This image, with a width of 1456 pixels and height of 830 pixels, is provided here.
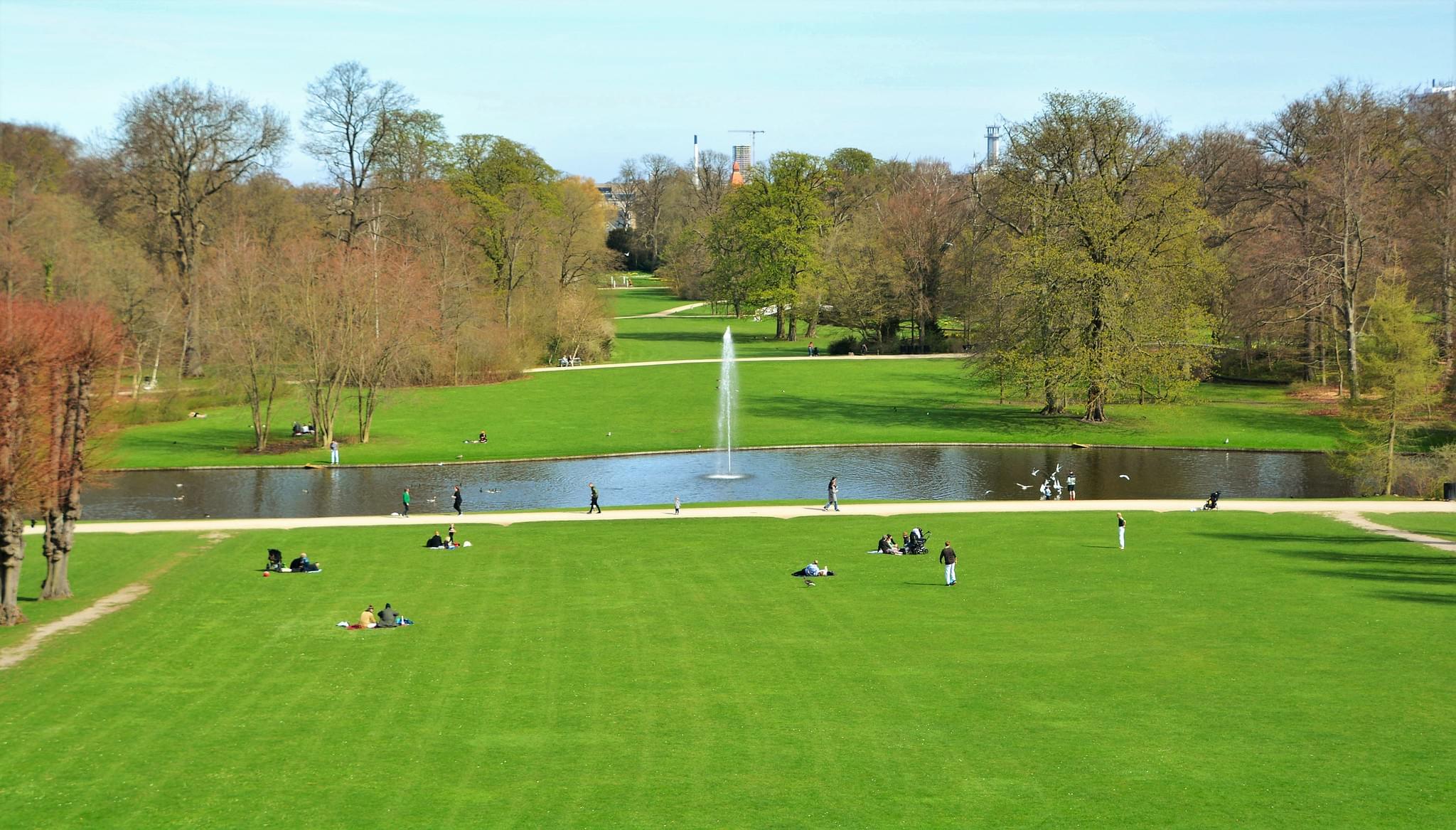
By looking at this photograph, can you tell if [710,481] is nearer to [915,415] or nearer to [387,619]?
[915,415]

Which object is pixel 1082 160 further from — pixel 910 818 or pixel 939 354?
pixel 910 818

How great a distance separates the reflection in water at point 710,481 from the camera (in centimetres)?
5350

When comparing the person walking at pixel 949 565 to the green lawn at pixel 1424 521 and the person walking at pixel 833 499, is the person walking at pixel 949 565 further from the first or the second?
the green lawn at pixel 1424 521

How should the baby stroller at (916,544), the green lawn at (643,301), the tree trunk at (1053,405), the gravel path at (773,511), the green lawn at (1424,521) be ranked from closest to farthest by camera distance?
the baby stroller at (916,544) < the green lawn at (1424,521) < the gravel path at (773,511) < the tree trunk at (1053,405) < the green lawn at (643,301)

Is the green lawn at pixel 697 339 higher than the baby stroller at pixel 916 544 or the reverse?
higher

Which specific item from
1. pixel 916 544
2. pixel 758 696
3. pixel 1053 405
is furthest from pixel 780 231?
pixel 758 696

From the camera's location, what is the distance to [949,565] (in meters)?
34.6

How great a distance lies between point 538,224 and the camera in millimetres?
112438

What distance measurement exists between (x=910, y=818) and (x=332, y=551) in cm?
2787

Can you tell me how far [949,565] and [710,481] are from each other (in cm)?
2480

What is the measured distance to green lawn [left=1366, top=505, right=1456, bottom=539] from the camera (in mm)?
41750

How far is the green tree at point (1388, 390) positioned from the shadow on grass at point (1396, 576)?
1957 cm

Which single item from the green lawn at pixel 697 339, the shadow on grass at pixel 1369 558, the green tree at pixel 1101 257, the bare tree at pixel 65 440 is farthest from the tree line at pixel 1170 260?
the bare tree at pixel 65 440

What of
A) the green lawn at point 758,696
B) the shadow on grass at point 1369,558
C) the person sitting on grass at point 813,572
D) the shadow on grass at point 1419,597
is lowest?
the green lawn at point 758,696
